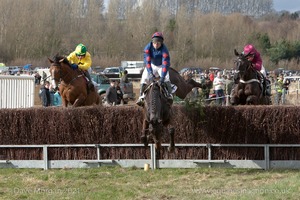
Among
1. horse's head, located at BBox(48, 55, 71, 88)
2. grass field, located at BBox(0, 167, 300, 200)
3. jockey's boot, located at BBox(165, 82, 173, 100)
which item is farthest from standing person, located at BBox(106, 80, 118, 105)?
jockey's boot, located at BBox(165, 82, 173, 100)

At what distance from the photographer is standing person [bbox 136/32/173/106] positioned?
1257 cm

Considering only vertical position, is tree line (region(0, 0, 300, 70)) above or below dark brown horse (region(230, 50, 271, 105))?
above

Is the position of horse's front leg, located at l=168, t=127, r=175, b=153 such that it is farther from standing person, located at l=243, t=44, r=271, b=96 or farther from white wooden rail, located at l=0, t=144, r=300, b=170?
standing person, located at l=243, t=44, r=271, b=96

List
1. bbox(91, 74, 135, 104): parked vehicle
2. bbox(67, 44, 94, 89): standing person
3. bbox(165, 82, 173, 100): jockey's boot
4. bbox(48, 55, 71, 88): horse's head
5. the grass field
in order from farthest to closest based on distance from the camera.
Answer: bbox(91, 74, 135, 104): parked vehicle, bbox(67, 44, 94, 89): standing person, bbox(48, 55, 71, 88): horse's head, bbox(165, 82, 173, 100): jockey's boot, the grass field

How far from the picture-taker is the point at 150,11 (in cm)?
8388

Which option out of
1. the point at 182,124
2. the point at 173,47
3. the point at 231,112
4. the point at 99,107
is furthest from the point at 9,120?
the point at 173,47

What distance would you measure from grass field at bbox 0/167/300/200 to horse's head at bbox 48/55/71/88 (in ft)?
10.4

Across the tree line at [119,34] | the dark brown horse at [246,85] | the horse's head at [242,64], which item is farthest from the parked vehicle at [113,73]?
the horse's head at [242,64]

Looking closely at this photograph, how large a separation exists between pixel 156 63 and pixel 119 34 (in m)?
68.9

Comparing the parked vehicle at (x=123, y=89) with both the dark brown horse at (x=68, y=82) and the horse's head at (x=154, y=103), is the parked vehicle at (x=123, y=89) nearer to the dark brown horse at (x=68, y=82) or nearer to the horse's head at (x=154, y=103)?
the dark brown horse at (x=68, y=82)

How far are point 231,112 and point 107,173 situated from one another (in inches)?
119

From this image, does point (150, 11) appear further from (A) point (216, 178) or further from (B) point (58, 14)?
(A) point (216, 178)

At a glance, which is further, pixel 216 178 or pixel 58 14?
pixel 58 14

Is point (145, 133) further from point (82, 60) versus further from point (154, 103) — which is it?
point (82, 60)
